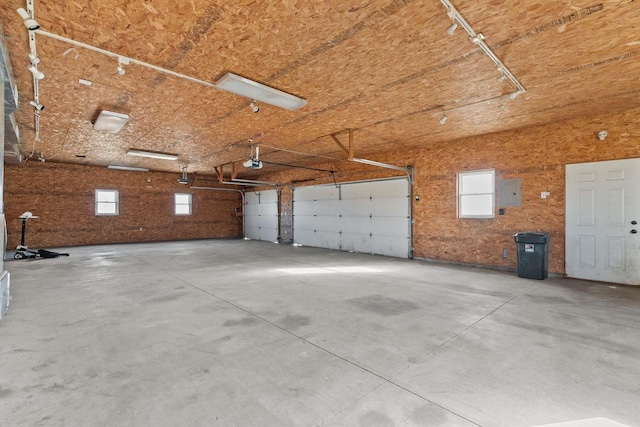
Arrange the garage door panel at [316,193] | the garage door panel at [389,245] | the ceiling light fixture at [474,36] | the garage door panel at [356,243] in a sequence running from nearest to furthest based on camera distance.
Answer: the ceiling light fixture at [474,36], the garage door panel at [389,245], the garage door panel at [356,243], the garage door panel at [316,193]

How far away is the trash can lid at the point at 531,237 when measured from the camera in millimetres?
5348

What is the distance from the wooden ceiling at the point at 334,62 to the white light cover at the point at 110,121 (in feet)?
0.35

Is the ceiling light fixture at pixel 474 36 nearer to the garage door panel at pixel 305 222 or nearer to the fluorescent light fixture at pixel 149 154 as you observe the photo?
the garage door panel at pixel 305 222

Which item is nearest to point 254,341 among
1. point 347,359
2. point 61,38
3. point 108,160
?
point 347,359

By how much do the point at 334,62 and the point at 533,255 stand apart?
4981 mm

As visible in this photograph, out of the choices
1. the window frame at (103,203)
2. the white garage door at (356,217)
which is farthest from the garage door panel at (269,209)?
the window frame at (103,203)

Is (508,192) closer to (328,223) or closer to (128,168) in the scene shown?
(328,223)

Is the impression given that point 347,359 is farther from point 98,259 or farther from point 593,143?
point 98,259

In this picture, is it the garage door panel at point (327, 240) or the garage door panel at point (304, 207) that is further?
the garage door panel at point (304, 207)

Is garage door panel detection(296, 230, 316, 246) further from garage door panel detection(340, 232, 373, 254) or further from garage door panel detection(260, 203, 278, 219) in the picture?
garage door panel detection(260, 203, 278, 219)

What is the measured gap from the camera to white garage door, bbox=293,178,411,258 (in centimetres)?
820

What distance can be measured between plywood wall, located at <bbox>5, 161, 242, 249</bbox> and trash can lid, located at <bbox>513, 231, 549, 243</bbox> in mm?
12270

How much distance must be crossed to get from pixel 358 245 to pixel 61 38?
316 inches

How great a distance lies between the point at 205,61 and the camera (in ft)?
11.0
